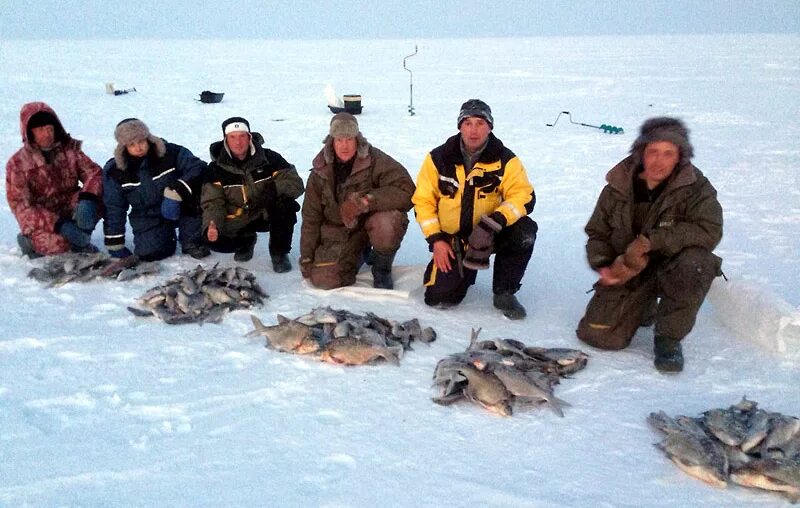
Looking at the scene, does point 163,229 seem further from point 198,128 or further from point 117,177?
point 198,128

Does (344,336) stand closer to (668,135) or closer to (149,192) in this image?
(668,135)

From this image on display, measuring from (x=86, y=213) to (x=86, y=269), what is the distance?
1.83ft

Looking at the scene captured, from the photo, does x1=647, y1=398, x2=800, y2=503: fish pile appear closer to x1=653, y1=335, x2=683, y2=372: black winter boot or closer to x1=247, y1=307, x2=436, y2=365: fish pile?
x1=653, y1=335, x2=683, y2=372: black winter boot

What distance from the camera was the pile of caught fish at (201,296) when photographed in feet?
13.6

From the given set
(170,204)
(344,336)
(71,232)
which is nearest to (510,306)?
(344,336)

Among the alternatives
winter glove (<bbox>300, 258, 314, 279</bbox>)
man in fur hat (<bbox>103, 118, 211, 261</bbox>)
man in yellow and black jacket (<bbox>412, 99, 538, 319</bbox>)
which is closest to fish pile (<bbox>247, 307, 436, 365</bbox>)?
man in yellow and black jacket (<bbox>412, 99, 538, 319</bbox>)

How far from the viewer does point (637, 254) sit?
357 centimetres

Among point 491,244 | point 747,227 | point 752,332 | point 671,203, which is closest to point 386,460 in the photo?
point 491,244

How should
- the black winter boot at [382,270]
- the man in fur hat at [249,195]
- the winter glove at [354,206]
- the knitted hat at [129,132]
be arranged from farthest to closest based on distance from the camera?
the man in fur hat at [249,195], the knitted hat at [129,132], the black winter boot at [382,270], the winter glove at [354,206]

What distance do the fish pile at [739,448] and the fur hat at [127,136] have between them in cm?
419

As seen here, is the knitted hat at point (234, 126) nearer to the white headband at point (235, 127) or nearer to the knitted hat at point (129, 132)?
the white headband at point (235, 127)

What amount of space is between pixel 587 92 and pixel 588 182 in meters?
12.9

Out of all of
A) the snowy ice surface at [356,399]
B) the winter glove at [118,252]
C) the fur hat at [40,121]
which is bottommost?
the snowy ice surface at [356,399]

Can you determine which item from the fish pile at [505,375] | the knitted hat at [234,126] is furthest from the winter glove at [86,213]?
the fish pile at [505,375]
